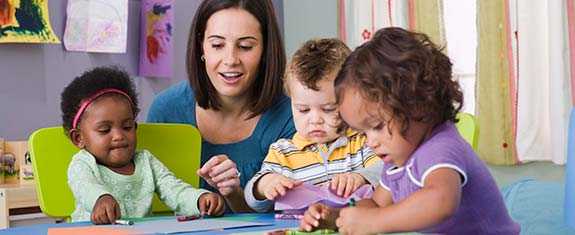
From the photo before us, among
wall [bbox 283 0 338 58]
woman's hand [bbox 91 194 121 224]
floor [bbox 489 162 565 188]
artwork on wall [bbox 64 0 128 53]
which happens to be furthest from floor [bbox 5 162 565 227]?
woman's hand [bbox 91 194 121 224]

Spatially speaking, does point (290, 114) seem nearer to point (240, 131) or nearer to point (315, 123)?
point (240, 131)

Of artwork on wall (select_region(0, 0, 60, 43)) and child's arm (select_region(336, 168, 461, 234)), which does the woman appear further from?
artwork on wall (select_region(0, 0, 60, 43))

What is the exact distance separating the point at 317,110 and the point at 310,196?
0.22 m

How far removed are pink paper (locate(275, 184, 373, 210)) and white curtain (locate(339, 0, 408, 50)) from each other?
2296mm

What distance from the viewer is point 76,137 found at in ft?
5.49

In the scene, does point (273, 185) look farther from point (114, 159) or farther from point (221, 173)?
point (114, 159)

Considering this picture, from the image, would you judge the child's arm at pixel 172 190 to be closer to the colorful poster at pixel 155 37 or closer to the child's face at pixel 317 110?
the child's face at pixel 317 110

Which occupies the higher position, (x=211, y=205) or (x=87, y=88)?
(x=87, y=88)

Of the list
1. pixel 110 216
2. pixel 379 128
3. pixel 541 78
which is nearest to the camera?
pixel 379 128

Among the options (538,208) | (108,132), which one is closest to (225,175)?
(108,132)

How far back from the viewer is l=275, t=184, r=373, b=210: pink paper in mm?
1410

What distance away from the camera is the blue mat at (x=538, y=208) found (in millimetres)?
2301

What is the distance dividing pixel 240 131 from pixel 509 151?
1.65 m

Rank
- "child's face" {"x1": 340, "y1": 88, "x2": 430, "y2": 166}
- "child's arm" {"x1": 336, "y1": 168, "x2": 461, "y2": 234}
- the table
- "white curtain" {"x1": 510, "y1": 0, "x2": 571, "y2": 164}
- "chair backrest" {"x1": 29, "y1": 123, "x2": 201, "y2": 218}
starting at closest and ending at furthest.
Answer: "child's arm" {"x1": 336, "y1": 168, "x2": 461, "y2": 234} → "child's face" {"x1": 340, "y1": 88, "x2": 430, "y2": 166} → the table → "chair backrest" {"x1": 29, "y1": 123, "x2": 201, "y2": 218} → "white curtain" {"x1": 510, "y1": 0, "x2": 571, "y2": 164}
